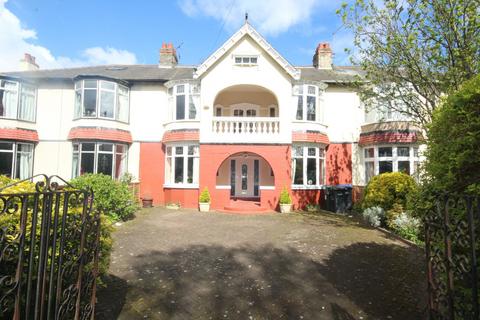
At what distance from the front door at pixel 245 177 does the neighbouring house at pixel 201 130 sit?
229 cm

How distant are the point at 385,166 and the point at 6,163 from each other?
2148cm

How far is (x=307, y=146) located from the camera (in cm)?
1565

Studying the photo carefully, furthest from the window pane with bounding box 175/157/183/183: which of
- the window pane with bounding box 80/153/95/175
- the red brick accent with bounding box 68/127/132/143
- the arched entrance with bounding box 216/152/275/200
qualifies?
the window pane with bounding box 80/153/95/175

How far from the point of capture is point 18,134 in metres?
15.6

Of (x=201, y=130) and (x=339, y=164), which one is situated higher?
(x=201, y=130)

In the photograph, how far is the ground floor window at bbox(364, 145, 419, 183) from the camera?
15.2m

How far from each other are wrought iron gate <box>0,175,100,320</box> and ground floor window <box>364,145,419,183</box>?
1578cm

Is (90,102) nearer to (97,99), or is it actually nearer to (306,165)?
(97,99)

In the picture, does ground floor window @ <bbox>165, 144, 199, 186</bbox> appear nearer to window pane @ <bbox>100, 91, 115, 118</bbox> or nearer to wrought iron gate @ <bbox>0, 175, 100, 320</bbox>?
window pane @ <bbox>100, 91, 115, 118</bbox>

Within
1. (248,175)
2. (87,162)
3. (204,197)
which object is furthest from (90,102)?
(248,175)

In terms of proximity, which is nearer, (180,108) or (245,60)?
(245,60)

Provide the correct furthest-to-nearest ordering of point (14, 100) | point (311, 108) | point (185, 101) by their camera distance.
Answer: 1. point (311, 108)
2. point (185, 101)
3. point (14, 100)

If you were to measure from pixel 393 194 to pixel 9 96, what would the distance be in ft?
67.6

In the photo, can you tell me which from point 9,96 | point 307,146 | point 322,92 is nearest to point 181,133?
point 307,146
